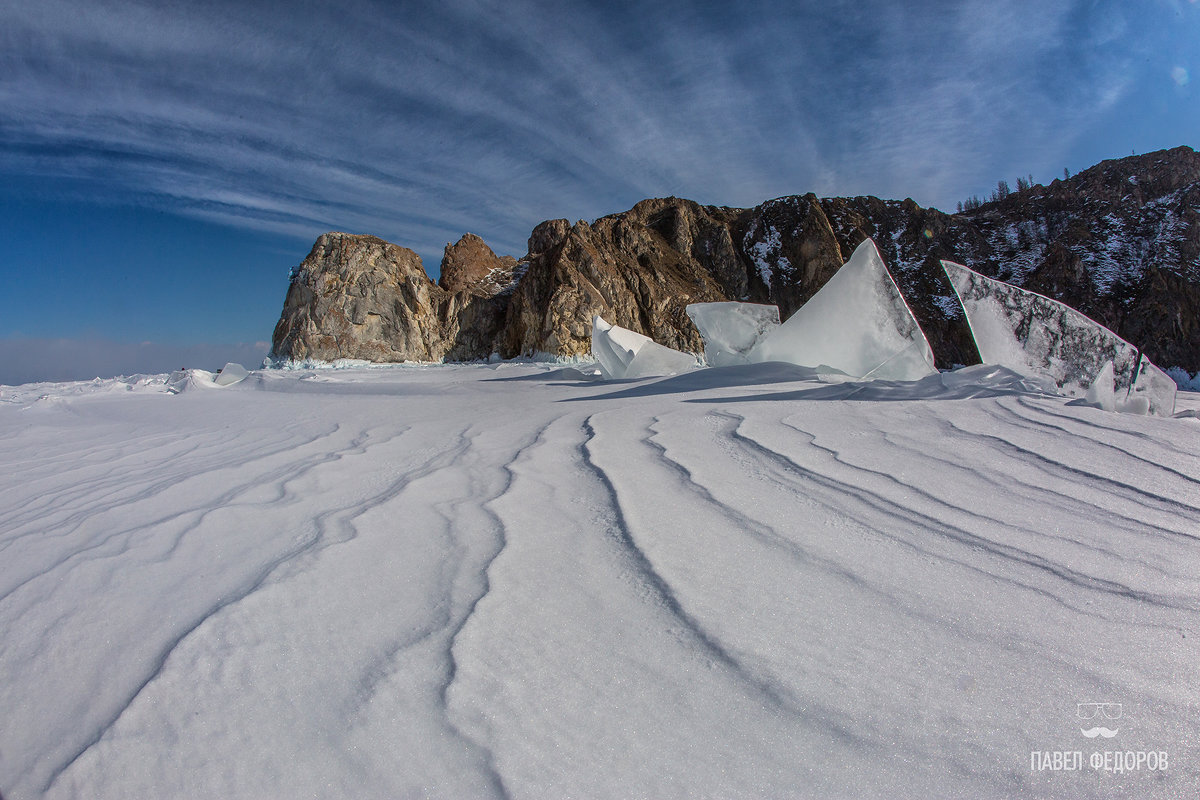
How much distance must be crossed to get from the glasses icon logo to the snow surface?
13mm

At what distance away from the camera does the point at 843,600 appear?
38.1 inches

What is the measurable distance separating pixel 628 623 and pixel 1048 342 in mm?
3678

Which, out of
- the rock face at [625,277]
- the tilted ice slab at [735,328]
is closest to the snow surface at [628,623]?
the tilted ice slab at [735,328]

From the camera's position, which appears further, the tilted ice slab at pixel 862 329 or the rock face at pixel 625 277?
the rock face at pixel 625 277

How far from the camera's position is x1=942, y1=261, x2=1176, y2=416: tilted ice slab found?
281 cm

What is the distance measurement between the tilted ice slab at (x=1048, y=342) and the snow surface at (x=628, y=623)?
106 centimetres

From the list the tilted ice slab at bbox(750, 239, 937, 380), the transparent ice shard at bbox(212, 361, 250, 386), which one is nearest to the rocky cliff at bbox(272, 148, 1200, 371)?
the transparent ice shard at bbox(212, 361, 250, 386)

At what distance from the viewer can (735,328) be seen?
18.4ft

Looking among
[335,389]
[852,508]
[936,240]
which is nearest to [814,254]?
[936,240]

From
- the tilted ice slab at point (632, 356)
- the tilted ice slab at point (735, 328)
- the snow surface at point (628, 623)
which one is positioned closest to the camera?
the snow surface at point (628, 623)

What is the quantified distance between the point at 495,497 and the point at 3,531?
161 centimetres

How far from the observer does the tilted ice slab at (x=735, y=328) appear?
5473 millimetres

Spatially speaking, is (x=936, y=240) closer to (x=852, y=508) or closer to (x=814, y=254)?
(x=814, y=254)

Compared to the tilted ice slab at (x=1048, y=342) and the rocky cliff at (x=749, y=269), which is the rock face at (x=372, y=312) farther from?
the tilted ice slab at (x=1048, y=342)
